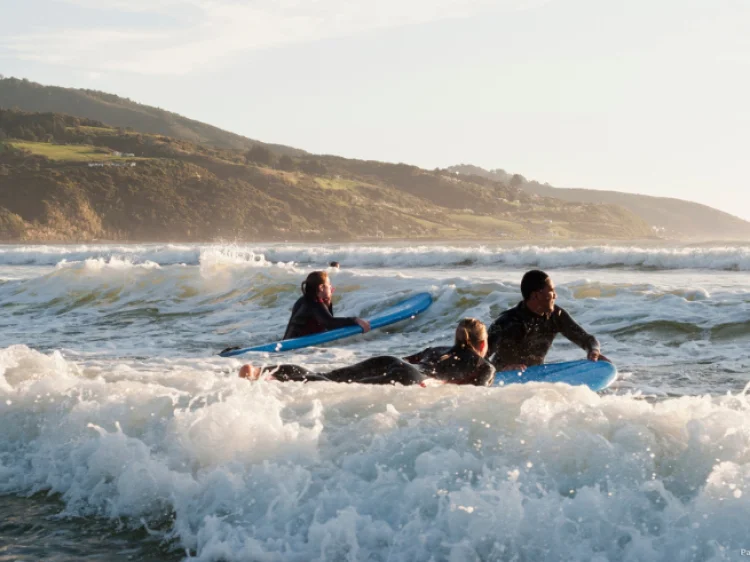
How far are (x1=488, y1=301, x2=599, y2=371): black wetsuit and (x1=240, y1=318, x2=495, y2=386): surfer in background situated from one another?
0.74 meters

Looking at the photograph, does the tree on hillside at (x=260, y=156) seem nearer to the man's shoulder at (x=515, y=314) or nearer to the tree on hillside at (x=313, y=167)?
the tree on hillside at (x=313, y=167)

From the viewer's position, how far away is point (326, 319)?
9.57 metres

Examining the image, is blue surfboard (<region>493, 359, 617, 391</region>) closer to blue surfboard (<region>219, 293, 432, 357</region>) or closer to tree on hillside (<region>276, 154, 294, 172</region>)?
blue surfboard (<region>219, 293, 432, 357</region>)

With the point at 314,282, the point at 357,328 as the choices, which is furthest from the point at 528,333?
the point at 357,328

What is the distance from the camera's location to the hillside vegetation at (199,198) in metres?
90.3

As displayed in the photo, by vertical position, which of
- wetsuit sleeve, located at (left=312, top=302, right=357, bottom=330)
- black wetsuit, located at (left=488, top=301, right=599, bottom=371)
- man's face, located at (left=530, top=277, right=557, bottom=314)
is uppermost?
man's face, located at (left=530, top=277, right=557, bottom=314)

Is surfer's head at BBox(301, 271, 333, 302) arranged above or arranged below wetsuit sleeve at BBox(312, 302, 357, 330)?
above

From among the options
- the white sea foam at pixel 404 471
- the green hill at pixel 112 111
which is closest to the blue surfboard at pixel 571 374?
the white sea foam at pixel 404 471

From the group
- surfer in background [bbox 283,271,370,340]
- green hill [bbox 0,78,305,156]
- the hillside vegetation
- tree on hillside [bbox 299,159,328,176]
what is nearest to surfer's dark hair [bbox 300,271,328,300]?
surfer in background [bbox 283,271,370,340]

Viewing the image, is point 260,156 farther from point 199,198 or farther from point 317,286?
point 317,286

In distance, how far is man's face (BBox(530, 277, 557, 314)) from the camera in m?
6.97

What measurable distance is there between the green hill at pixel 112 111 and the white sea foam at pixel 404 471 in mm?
174220

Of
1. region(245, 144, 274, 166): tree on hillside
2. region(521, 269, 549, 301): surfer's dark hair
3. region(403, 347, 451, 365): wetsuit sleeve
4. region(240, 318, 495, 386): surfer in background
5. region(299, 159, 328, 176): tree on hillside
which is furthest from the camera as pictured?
region(299, 159, 328, 176): tree on hillside

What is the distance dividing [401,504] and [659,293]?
10.2 m
